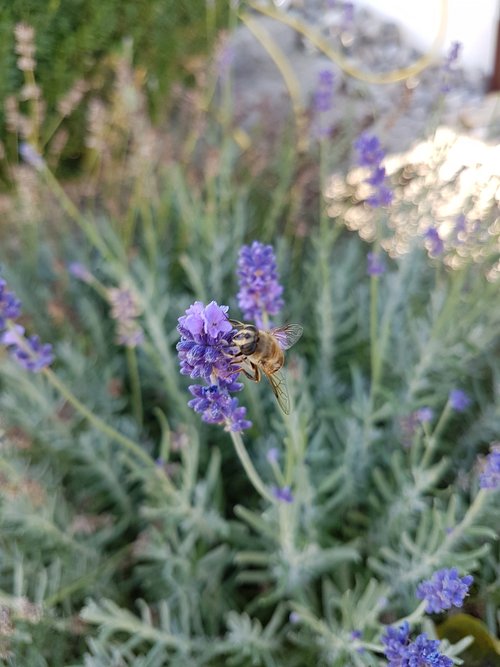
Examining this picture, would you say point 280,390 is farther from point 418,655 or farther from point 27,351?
point 27,351

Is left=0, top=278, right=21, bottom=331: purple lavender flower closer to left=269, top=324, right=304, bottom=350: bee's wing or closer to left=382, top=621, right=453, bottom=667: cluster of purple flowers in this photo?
left=269, top=324, right=304, bottom=350: bee's wing

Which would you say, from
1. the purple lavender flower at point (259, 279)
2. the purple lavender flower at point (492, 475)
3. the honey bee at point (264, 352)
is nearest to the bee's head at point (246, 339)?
the honey bee at point (264, 352)

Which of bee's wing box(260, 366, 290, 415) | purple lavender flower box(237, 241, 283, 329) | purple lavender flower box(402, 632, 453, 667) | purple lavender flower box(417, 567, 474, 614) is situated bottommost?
purple lavender flower box(402, 632, 453, 667)

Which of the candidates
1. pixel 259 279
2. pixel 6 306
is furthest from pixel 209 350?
pixel 6 306

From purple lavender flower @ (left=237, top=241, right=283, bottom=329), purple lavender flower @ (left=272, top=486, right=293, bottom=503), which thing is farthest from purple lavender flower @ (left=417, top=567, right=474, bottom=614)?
purple lavender flower @ (left=237, top=241, right=283, bottom=329)

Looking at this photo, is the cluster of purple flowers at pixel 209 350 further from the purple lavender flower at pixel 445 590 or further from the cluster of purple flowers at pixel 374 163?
the cluster of purple flowers at pixel 374 163

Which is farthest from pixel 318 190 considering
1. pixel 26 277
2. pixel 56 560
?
pixel 56 560

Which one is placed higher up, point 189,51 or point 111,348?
point 189,51

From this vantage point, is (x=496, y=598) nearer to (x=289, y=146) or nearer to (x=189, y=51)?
(x=289, y=146)

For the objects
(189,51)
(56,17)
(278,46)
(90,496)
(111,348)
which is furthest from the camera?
(278,46)
